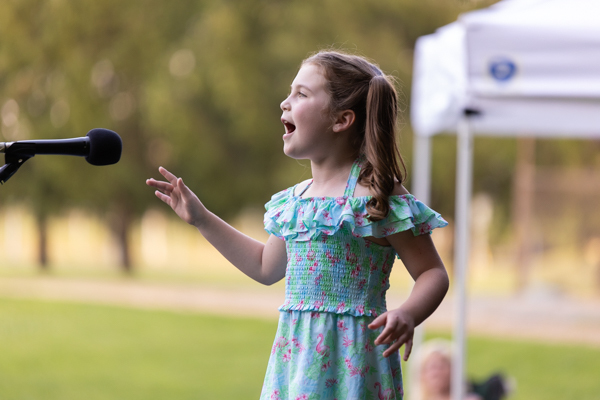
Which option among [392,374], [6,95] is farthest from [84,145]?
[6,95]

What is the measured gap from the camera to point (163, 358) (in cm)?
855

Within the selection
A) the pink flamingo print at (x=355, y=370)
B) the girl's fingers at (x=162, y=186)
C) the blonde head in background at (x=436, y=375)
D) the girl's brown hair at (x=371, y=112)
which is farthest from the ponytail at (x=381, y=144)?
the blonde head in background at (x=436, y=375)

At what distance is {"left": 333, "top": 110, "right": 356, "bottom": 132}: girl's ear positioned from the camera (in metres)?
1.33

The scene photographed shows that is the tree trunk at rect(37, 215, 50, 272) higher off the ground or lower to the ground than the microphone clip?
lower

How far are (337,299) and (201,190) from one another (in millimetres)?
12598

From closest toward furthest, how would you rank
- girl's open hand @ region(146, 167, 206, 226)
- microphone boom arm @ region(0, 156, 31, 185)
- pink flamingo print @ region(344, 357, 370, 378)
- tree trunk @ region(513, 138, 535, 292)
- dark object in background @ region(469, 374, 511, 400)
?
microphone boom arm @ region(0, 156, 31, 185), pink flamingo print @ region(344, 357, 370, 378), girl's open hand @ region(146, 167, 206, 226), dark object in background @ region(469, 374, 511, 400), tree trunk @ region(513, 138, 535, 292)

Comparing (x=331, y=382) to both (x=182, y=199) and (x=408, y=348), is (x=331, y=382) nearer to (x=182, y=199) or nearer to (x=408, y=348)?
(x=408, y=348)

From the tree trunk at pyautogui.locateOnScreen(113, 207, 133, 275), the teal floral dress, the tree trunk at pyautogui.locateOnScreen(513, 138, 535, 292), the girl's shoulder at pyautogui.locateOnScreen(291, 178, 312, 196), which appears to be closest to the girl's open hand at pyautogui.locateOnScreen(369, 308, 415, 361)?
the teal floral dress

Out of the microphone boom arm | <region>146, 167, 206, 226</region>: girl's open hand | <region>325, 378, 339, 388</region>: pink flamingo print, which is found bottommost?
<region>325, 378, 339, 388</region>: pink flamingo print

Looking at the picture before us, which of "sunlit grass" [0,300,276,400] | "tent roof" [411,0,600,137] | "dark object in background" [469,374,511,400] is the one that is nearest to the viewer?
"tent roof" [411,0,600,137]

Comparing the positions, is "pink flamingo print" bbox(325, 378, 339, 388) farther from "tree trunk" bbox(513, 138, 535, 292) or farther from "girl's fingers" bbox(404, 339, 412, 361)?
"tree trunk" bbox(513, 138, 535, 292)

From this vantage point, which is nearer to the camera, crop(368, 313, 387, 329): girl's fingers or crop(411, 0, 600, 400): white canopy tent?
crop(368, 313, 387, 329): girl's fingers

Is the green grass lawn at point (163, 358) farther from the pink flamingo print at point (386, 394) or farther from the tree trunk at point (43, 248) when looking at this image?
the pink flamingo print at point (386, 394)

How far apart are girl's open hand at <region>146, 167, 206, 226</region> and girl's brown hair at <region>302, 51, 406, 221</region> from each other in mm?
295
